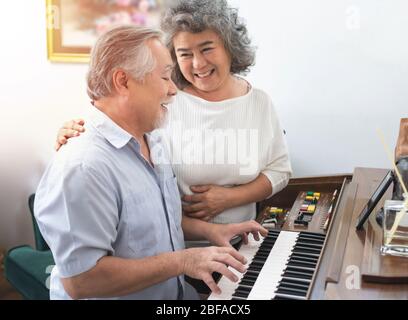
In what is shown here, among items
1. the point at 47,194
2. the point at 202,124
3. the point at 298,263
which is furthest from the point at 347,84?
the point at 47,194

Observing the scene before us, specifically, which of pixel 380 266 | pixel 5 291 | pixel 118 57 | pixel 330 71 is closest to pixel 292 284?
pixel 380 266

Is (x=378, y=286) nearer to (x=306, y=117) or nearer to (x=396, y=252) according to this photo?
(x=396, y=252)

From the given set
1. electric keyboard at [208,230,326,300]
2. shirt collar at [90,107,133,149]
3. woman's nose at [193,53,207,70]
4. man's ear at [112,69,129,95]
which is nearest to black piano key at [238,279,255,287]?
electric keyboard at [208,230,326,300]

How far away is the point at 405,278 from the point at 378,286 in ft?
0.20

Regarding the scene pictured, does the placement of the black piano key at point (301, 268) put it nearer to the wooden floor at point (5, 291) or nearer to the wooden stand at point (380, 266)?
the wooden stand at point (380, 266)

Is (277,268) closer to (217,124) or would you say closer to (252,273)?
(252,273)

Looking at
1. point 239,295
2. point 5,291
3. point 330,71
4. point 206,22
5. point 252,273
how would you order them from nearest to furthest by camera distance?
1. point 239,295
2. point 252,273
3. point 206,22
4. point 330,71
5. point 5,291

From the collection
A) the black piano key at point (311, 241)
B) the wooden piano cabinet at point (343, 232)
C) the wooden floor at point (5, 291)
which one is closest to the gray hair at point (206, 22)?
the wooden piano cabinet at point (343, 232)

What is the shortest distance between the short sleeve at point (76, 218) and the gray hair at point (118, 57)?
254mm

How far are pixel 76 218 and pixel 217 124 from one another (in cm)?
72

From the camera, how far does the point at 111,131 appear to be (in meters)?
1.40

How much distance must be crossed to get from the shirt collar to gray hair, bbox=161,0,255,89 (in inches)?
18.7

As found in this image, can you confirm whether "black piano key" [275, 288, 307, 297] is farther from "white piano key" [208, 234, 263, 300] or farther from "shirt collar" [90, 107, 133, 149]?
"shirt collar" [90, 107, 133, 149]
